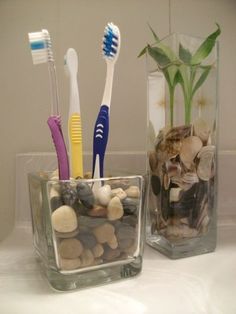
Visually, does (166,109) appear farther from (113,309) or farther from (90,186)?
(113,309)

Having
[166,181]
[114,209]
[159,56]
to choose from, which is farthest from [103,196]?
[159,56]

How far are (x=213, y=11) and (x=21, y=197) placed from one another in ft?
1.69

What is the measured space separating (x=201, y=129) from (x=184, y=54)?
0.11m

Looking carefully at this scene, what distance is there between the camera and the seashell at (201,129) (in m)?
0.46

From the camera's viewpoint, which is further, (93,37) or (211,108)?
(93,37)

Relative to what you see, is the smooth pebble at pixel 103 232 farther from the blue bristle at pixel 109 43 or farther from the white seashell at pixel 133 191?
the blue bristle at pixel 109 43

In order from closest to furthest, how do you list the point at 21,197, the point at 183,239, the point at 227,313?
the point at 227,313 → the point at 183,239 → the point at 21,197

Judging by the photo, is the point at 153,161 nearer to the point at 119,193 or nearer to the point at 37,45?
the point at 119,193

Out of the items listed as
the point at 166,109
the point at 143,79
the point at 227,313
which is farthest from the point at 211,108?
the point at 227,313

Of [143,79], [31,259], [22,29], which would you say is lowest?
[31,259]

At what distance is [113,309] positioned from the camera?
0.32m

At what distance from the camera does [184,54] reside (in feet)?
1.52

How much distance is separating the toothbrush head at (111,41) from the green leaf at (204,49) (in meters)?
0.12

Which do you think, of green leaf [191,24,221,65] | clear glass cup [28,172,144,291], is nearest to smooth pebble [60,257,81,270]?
clear glass cup [28,172,144,291]
